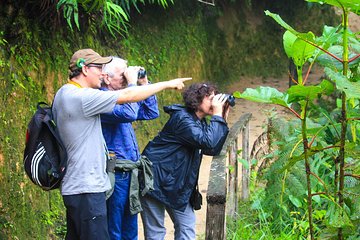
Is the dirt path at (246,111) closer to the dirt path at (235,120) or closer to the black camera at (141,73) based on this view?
the dirt path at (235,120)

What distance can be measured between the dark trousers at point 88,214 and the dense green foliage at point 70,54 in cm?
138

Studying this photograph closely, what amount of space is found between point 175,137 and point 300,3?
35.8 feet

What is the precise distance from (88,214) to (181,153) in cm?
92

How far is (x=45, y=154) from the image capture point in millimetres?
3721

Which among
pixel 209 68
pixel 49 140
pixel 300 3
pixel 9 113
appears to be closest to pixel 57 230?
pixel 9 113

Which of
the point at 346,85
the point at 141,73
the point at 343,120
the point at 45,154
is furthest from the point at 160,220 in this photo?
the point at 346,85

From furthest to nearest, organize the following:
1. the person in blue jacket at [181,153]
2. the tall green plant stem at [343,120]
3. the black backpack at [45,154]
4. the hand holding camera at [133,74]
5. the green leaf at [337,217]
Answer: the person in blue jacket at [181,153] < the hand holding camera at [133,74] < the black backpack at [45,154] < the green leaf at [337,217] < the tall green plant stem at [343,120]

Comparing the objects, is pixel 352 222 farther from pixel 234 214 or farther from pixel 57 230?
pixel 57 230

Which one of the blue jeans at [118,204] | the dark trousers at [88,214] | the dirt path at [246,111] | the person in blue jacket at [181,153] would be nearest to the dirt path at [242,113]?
the dirt path at [246,111]

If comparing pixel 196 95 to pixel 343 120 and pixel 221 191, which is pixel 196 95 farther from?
pixel 343 120

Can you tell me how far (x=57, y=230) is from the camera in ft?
19.2

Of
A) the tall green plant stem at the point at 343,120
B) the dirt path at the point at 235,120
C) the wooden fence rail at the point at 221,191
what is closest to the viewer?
the tall green plant stem at the point at 343,120

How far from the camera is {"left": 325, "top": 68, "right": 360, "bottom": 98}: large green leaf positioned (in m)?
2.35

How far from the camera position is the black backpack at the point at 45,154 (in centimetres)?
371
